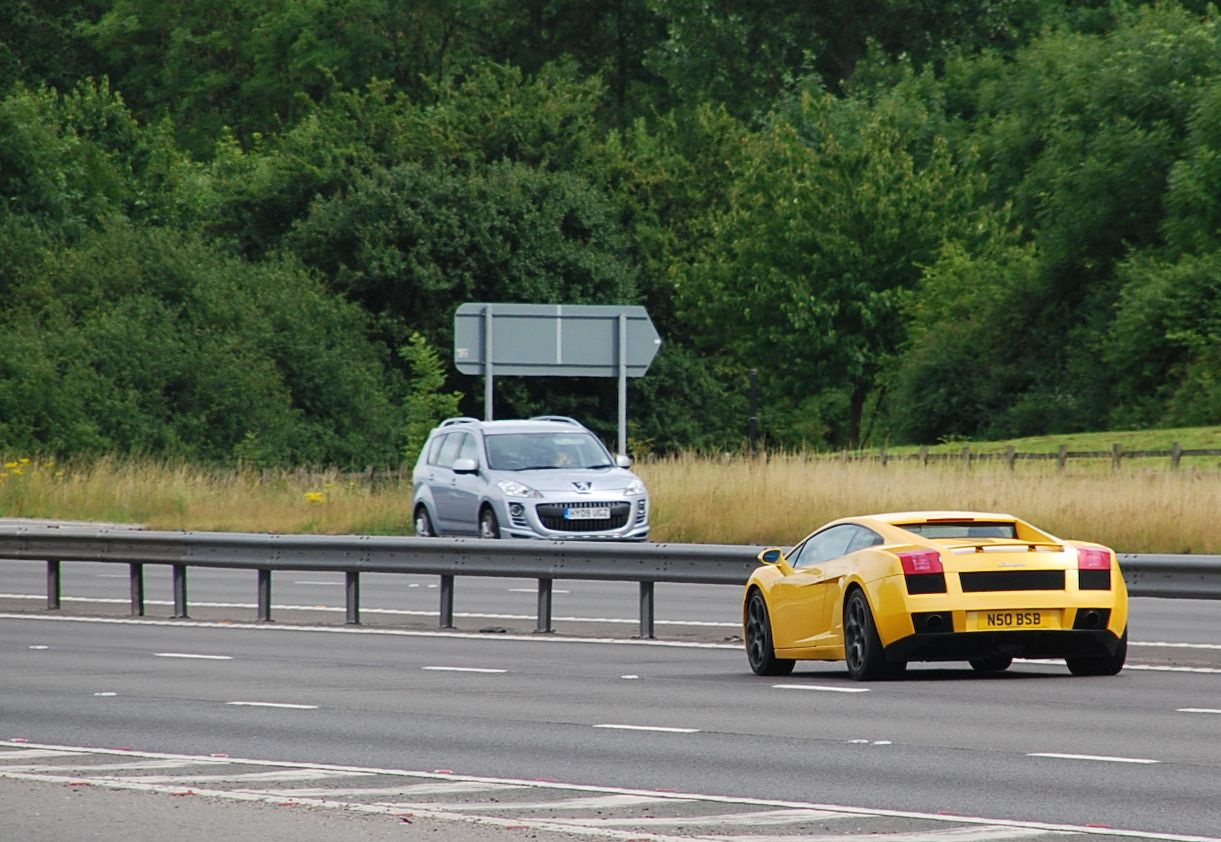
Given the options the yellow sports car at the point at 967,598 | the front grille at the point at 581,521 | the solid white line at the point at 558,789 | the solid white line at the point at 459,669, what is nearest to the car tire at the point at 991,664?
the yellow sports car at the point at 967,598

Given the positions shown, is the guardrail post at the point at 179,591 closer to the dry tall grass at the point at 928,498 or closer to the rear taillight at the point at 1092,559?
the dry tall grass at the point at 928,498

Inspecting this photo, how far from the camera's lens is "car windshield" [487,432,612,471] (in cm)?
2922

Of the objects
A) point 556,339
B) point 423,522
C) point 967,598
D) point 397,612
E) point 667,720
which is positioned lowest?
point 423,522

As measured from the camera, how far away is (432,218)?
60375 mm

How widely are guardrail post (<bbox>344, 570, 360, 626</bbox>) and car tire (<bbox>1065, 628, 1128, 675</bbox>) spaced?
768cm

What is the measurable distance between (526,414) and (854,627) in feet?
147

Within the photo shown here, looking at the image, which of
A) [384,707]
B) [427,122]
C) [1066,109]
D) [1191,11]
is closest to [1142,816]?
[384,707]

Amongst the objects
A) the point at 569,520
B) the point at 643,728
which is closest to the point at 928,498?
the point at 569,520

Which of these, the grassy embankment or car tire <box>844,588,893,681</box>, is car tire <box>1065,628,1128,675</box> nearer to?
car tire <box>844,588,893,681</box>

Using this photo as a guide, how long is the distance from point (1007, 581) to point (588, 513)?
13725 mm

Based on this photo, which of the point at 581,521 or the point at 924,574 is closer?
the point at 924,574

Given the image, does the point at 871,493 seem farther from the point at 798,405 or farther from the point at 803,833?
the point at 798,405

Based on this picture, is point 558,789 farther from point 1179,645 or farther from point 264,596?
point 264,596

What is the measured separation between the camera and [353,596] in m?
21.7
